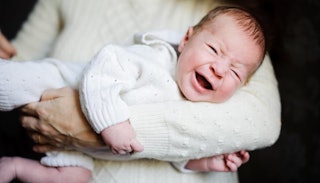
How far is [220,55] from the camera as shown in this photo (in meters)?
1.01

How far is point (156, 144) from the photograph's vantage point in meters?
0.96

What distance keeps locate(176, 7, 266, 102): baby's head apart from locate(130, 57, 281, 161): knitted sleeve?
0.04 metres

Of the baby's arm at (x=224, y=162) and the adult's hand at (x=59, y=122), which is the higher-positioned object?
the adult's hand at (x=59, y=122)

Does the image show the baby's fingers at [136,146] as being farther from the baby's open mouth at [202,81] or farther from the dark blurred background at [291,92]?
the dark blurred background at [291,92]

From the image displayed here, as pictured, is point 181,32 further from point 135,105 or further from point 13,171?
point 13,171

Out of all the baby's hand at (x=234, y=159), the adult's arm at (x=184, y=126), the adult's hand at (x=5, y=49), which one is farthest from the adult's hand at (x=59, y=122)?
the baby's hand at (x=234, y=159)

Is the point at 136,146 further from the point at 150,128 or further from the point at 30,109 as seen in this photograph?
the point at 30,109

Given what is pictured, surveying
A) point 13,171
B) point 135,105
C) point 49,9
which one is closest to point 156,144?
point 135,105

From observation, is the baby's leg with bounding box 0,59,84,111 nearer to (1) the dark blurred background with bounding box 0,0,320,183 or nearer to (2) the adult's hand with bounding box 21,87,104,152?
(2) the adult's hand with bounding box 21,87,104,152

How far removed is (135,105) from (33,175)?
1.04 ft

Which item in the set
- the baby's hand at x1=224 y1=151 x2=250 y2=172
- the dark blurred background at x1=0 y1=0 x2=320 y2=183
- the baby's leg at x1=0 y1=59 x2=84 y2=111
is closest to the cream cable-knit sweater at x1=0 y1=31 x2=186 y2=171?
the baby's leg at x1=0 y1=59 x2=84 y2=111

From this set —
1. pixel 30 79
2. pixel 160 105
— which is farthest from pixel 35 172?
pixel 160 105

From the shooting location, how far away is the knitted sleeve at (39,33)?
4.48 ft

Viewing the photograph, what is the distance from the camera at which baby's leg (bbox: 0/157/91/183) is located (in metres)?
1.02
